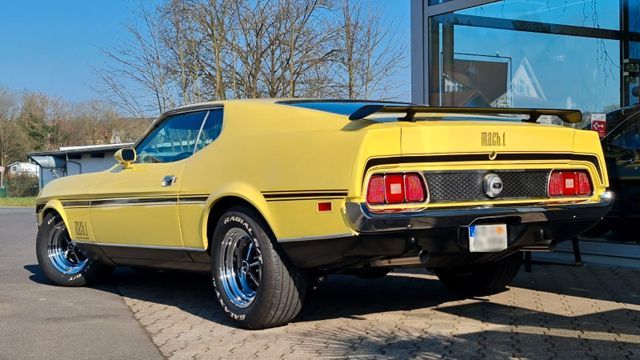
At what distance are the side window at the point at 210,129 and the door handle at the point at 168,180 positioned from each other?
0.29 metres

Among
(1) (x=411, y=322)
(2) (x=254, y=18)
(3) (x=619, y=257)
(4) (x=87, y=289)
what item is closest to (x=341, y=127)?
(1) (x=411, y=322)

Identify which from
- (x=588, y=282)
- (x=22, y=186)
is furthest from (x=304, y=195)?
(x=22, y=186)

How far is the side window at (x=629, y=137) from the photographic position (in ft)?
24.5

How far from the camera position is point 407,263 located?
4492 mm

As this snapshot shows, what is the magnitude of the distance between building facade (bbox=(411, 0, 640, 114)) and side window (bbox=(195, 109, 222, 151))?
446 cm

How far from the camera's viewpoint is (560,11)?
8.39 meters

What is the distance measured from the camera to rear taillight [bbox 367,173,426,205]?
4.09m

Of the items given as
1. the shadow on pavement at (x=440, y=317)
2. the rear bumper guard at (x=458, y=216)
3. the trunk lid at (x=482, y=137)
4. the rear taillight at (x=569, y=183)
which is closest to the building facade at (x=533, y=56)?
the shadow on pavement at (x=440, y=317)

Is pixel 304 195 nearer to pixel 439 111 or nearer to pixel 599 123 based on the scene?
pixel 439 111

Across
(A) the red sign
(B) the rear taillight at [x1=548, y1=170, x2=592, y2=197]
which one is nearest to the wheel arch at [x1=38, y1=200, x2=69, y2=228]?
(B) the rear taillight at [x1=548, y1=170, x2=592, y2=197]

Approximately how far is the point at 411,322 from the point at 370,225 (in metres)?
1.36

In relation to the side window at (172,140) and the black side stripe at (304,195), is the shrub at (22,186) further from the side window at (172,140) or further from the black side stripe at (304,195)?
the black side stripe at (304,195)

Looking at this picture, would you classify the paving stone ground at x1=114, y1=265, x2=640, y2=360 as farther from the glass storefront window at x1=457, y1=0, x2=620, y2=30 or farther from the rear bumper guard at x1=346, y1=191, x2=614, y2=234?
the glass storefront window at x1=457, y1=0, x2=620, y2=30

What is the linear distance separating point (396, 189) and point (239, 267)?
1495 millimetres
